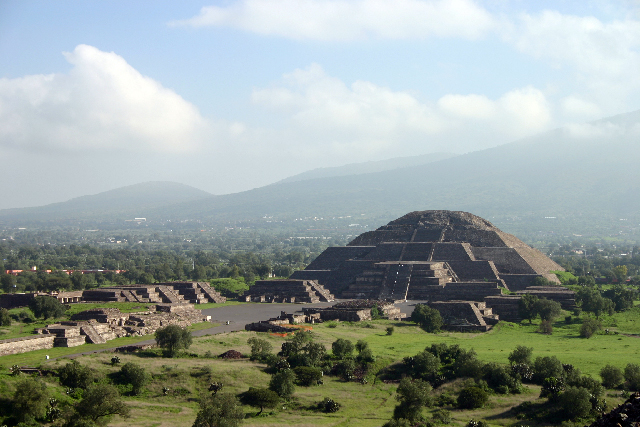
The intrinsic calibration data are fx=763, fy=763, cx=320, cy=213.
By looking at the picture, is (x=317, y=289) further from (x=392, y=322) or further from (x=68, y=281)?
(x=68, y=281)

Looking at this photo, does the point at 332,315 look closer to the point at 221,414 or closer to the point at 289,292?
the point at 289,292

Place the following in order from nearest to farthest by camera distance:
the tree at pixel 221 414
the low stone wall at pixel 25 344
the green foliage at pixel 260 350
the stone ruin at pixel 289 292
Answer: the tree at pixel 221 414 → the low stone wall at pixel 25 344 → the green foliage at pixel 260 350 → the stone ruin at pixel 289 292

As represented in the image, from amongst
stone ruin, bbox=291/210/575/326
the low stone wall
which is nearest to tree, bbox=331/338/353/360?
the low stone wall

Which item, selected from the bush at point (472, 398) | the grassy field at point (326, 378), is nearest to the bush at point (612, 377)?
the grassy field at point (326, 378)

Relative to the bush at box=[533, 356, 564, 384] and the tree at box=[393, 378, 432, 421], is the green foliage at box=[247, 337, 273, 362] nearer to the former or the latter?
the tree at box=[393, 378, 432, 421]

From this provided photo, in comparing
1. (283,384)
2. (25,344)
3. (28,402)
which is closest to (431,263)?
(283,384)

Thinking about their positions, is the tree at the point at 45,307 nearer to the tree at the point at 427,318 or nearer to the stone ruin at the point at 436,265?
the tree at the point at 427,318

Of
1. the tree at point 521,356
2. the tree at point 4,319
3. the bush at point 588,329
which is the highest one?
the tree at point 4,319
